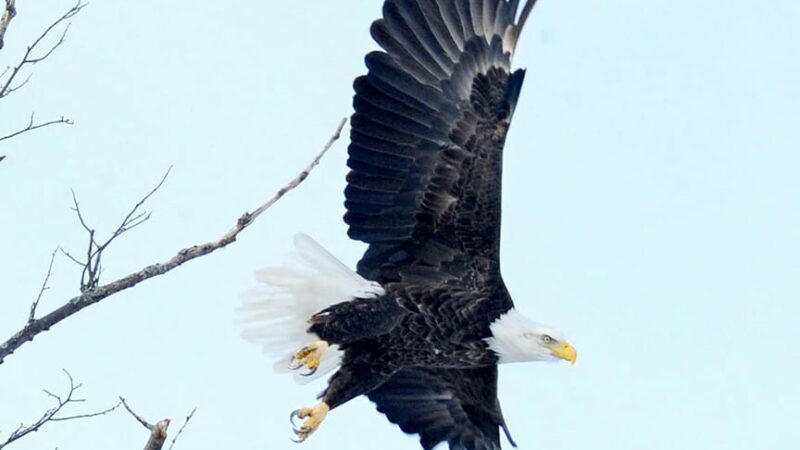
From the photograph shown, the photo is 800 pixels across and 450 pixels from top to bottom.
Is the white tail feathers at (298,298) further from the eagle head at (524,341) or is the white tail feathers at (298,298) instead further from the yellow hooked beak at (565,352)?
the yellow hooked beak at (565,352)

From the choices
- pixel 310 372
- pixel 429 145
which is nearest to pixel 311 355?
pixel 310 372

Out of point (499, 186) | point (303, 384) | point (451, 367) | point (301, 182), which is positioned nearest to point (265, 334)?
point (303, 384)

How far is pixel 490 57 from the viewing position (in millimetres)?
7242

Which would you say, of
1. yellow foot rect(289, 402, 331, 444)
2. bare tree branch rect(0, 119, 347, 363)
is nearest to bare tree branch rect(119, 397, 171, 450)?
bare tree branch rect(0, 119, 347, 363)

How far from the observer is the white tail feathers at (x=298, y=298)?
729 cm

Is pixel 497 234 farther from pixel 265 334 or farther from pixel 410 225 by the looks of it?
pixel 265 334

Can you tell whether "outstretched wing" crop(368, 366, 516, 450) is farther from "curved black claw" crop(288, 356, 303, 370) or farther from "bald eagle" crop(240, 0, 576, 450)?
"curved black claw" crop(288, 356, 303, 370)

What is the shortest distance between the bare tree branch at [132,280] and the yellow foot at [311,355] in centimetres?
199

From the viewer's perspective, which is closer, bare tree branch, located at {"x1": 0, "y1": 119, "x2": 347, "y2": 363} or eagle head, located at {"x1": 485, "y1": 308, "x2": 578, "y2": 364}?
bare tree branch, located at {"x1": 0, "y1": 119, "x2": 347, "y2": 363}

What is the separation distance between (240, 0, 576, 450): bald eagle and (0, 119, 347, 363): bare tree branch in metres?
1.40

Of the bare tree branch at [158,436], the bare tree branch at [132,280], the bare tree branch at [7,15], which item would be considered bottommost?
the bare tree branch at [158,436]

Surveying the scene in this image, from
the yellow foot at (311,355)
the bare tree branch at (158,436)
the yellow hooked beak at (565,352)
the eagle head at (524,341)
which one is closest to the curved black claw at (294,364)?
the yellow foot at (311,355)

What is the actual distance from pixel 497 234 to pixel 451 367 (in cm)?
90

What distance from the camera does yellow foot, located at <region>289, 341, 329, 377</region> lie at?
24.2 ft
